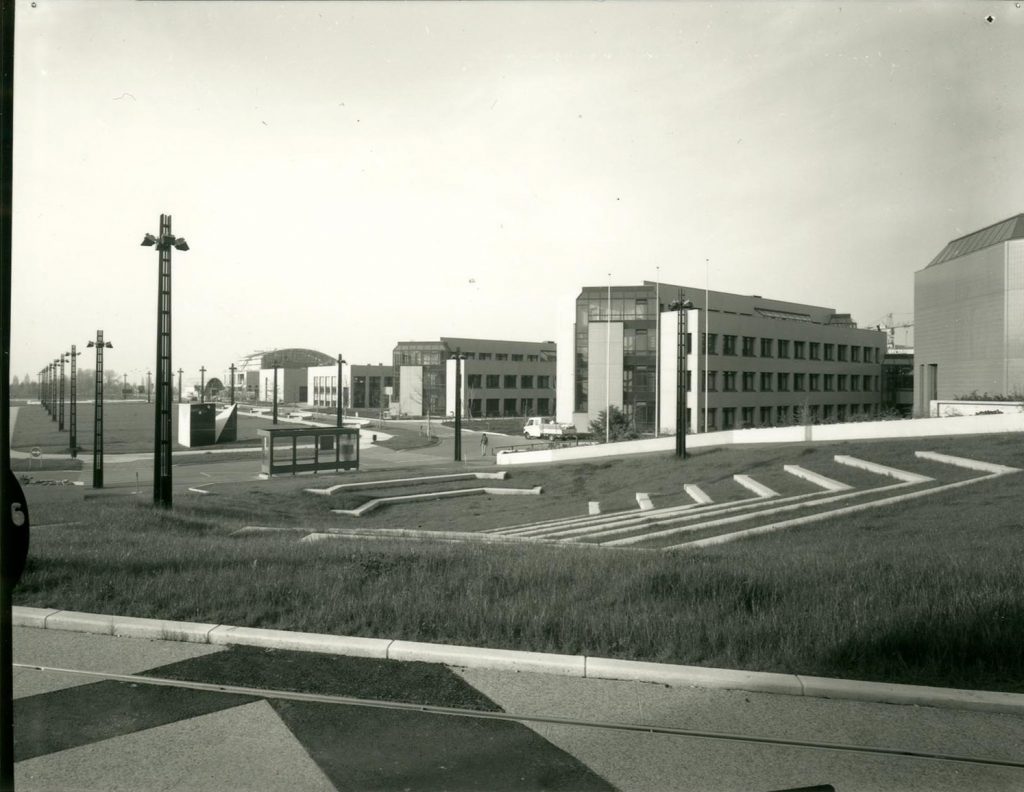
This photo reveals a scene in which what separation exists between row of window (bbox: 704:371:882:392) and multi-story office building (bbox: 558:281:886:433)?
0.11 m

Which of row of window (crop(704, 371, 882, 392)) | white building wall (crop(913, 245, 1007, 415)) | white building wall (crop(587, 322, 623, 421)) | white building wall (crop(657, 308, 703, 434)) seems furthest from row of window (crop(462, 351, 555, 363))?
white building wall (crop(913, 245, 1007, 415))

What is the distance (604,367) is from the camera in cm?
6297

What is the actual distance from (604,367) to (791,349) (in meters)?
20.3

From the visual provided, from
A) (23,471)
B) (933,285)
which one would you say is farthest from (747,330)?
(23,471)

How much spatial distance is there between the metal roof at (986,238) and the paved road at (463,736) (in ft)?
163

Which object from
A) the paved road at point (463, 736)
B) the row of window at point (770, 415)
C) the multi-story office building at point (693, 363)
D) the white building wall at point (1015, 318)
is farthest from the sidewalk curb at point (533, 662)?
the row of window at point (770, 415)

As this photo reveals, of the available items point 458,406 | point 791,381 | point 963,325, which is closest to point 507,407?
point 791,381

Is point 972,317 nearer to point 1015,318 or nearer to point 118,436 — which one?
point 1015,318

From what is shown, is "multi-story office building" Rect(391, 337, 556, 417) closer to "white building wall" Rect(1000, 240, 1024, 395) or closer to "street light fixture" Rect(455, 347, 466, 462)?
"street light fixture" Rect(455, 347, 466, 462)

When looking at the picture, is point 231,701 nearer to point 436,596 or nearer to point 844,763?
point 436,596

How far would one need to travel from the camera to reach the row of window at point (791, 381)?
61.1 m

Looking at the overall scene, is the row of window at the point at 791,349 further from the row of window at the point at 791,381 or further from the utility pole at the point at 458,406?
the utility pole at the point at 458,406

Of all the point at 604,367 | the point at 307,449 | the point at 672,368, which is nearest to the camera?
the point at 307,449

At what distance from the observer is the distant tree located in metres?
49.6
